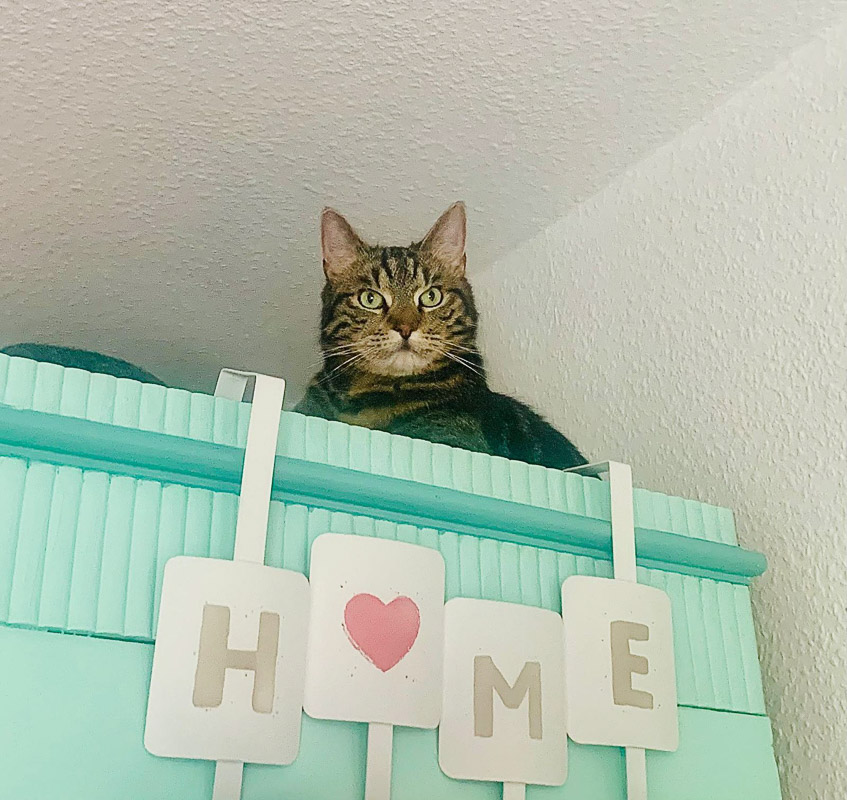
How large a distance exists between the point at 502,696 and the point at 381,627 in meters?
0.11

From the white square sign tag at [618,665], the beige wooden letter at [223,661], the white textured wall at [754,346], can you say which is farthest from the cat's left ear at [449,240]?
the beige wooden letter at [223,661]

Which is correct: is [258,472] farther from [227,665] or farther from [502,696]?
[502,696]

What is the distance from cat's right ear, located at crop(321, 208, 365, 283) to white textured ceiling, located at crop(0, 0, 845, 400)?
57 millimetres

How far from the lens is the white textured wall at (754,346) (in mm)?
865

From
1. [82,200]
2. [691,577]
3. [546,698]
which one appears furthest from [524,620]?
[82,200]

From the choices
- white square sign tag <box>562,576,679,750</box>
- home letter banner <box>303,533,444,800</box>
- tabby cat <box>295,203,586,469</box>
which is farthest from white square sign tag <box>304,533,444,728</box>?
tabby cat <box>295,203,586,469</box>

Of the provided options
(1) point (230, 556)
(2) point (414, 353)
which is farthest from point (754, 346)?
(1) point (230, 556)

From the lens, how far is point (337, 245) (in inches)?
44.3

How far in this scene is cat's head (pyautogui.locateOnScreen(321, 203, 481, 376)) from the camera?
1.06 m

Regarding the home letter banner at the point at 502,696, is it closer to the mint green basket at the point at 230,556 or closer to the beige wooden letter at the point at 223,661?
the mint green basket at the point at 230,556

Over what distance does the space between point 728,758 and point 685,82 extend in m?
0.69

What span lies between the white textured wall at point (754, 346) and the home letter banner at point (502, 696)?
292 millimetres

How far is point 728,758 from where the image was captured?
0.79 m

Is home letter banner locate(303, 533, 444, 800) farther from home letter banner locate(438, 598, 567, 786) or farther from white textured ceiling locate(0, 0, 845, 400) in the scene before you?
white textured ceiling locate(0, 0, 845, 400)
